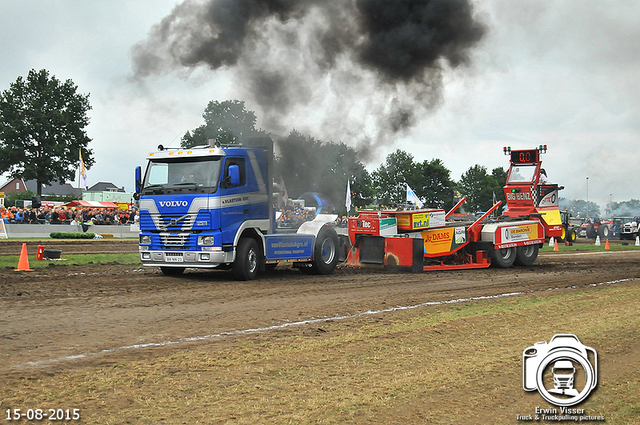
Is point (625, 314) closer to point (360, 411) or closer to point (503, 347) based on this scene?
point (503, 347)

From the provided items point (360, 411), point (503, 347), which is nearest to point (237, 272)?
point (503, 347)

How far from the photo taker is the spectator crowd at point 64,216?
3253 cm

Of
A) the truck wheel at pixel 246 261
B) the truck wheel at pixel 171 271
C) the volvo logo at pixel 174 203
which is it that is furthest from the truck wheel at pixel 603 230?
the volvo logo at pixel 174 203

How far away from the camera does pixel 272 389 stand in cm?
514

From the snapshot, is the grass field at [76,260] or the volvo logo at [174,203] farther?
the grass field at [76,260]

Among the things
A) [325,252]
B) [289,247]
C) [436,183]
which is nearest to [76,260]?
[289,247]

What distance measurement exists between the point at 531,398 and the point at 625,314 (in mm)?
4977

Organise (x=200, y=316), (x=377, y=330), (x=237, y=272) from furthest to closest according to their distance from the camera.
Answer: (x=237, y=272), (x=200, y=316), (x=377, y=330)

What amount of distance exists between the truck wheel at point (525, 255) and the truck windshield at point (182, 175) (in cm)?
1137

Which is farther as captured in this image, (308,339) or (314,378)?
(308,339)

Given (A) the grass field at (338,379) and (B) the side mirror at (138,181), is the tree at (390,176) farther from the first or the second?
(A) the grass field at (338,379)

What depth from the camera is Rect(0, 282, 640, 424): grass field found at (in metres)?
4.59

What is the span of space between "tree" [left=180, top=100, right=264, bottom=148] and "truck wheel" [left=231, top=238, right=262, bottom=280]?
274cm

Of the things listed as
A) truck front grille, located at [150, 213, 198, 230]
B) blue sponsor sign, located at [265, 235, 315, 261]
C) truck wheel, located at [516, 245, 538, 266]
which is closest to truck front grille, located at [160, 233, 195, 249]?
truck front grille, located at [150, 213, 198, 230]
